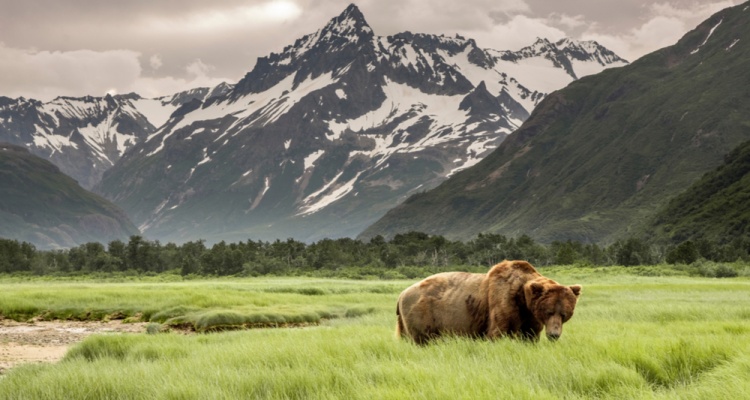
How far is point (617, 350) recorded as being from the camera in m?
10.9

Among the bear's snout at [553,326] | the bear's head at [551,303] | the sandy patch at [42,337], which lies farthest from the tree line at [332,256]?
the bear's snout at [553,326]

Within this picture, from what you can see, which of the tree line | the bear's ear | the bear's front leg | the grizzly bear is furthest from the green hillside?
the bear's ear

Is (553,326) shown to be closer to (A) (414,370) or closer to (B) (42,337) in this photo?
(A) (414,370)

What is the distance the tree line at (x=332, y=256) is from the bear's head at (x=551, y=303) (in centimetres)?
7814

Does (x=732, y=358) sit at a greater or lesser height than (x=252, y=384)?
lesser

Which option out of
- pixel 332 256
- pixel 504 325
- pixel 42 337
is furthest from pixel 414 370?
pixel 332 256

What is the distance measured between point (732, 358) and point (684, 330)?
6418 mm

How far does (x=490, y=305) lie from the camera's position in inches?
509

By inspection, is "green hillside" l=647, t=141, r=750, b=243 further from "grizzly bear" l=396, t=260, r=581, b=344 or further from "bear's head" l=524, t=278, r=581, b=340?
"bear's head" l=524, t=278, r=581, b=340

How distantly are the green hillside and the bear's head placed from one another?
497 feet

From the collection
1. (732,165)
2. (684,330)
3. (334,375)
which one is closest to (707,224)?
(732,165)

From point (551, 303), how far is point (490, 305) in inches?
65.9

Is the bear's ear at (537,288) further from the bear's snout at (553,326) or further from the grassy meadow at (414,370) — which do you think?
the grassy meadow at (414,370)

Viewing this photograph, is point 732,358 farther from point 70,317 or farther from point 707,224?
point 707,224
